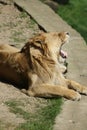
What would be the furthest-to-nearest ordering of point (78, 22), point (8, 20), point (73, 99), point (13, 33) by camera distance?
point (78, 22), point (8, 20), point (13, 33), point (73, 99)

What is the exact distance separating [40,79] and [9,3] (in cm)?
577

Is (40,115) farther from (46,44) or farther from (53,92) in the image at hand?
(46,44)

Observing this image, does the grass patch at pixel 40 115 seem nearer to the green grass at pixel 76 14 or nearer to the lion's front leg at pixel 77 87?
the lion's front leg at pixel 77 87

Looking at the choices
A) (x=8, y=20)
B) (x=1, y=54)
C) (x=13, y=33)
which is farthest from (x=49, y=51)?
(x=8, y=20)

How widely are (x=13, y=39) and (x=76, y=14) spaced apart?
3520 millimetres

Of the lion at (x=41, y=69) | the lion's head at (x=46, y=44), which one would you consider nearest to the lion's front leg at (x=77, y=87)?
the lion at (x=41, y=69)

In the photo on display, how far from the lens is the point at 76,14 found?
46.3 feet

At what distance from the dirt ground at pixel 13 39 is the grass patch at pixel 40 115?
70 mm

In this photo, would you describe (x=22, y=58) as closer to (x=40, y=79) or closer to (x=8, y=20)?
(x=40, y=79)

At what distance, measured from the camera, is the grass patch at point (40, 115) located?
691 centimetres

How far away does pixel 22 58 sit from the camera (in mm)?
8234

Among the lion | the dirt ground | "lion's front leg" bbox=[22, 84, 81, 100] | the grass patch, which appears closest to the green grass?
the dirt ground

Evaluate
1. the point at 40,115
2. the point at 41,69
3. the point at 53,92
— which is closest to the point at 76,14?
the point at 41,69

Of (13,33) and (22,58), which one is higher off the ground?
(22,58)
